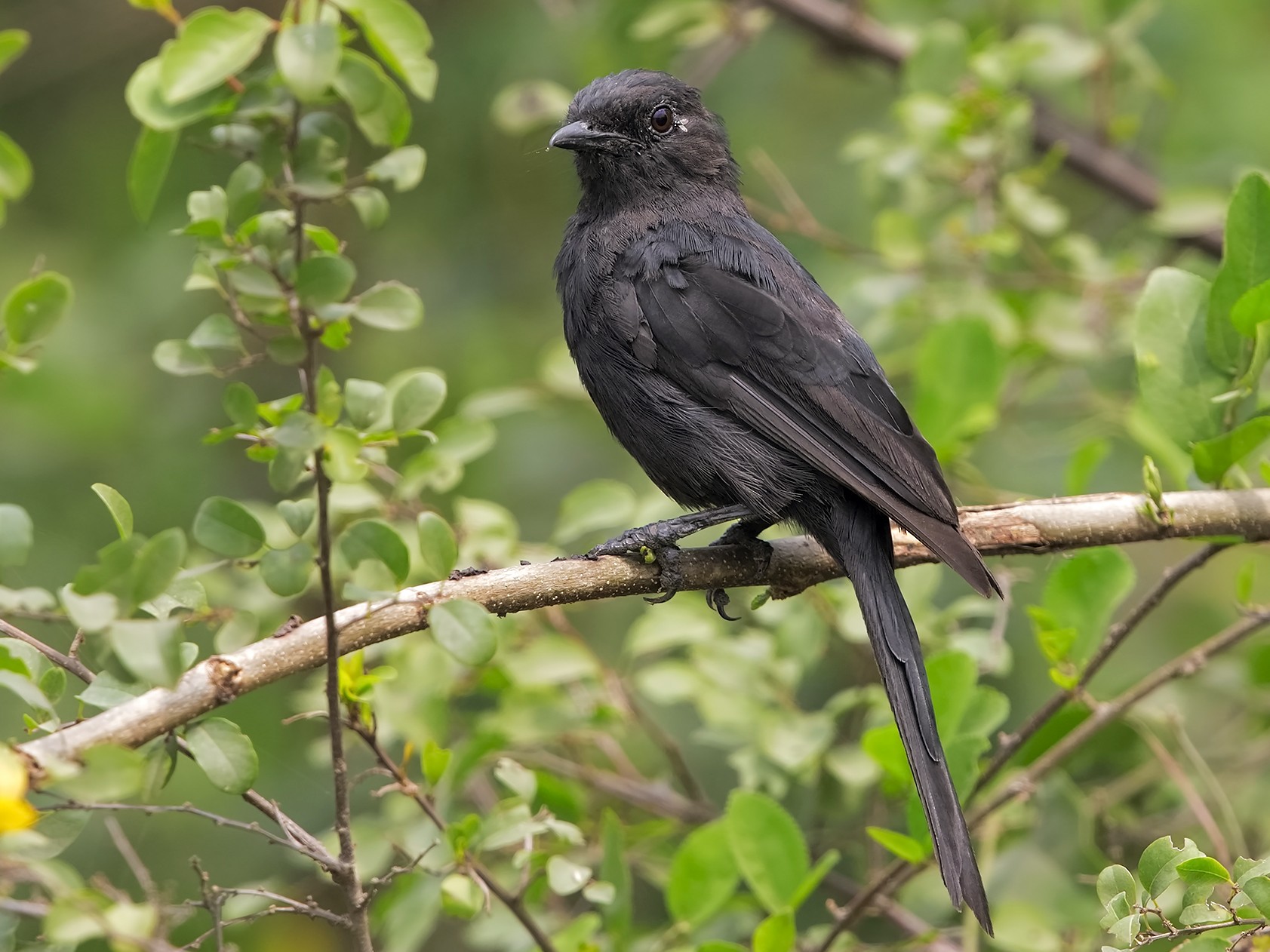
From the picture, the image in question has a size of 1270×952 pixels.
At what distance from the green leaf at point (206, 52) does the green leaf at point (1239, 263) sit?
2.15m

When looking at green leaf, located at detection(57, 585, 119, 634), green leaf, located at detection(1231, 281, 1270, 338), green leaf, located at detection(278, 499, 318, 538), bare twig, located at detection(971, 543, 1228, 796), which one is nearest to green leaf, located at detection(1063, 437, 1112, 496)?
bare twig, located at detection(971, 543, 1228, 796)

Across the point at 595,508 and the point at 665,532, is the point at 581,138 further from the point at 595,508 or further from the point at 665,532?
the point at 665,532

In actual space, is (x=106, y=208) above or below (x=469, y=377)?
above

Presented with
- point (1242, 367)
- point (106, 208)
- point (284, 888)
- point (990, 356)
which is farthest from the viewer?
point (106, 208)

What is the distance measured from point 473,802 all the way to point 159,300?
3.05 meters

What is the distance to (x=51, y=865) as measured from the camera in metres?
1.71

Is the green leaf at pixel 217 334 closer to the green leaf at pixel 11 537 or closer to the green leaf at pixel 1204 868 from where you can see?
the green leaf at pixel 11 537

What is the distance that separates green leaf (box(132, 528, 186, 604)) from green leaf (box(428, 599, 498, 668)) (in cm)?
48

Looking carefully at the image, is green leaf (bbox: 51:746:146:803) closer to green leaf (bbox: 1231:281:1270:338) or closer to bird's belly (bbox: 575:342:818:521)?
bird's belly (bbox: 575:342:818:521)

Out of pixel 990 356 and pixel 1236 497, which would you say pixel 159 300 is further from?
pixel 1236 497

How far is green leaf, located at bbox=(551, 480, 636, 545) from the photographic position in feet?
11.7

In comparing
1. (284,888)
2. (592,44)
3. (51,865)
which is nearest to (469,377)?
(592,44)

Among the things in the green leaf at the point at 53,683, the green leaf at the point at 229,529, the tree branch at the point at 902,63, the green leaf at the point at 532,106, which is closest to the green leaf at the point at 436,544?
the green leaf at the point at 229,529

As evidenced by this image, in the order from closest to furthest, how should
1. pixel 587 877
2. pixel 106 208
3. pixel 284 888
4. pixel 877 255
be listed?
pixel 587 877, pixel 284 888, pixel 877 255, pixel 106 208
